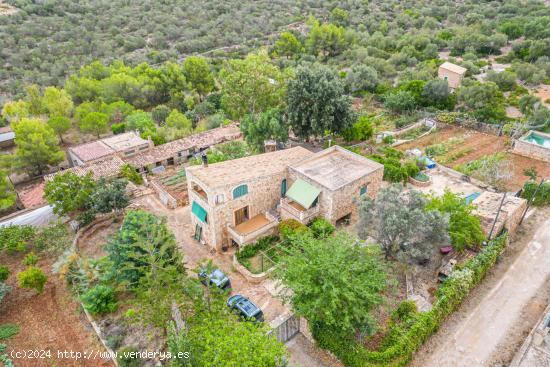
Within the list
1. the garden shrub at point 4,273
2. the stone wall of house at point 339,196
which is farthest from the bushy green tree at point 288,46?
the garden shrub at point 4,273

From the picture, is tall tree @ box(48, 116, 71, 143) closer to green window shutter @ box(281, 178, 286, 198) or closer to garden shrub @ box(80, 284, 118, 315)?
garden shrub @ box(80, 284, 118, 315)

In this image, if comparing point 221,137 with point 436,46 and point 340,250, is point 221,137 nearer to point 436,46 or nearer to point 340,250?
point 340,250

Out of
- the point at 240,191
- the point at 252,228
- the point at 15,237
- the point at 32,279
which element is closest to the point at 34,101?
the point at 15,237

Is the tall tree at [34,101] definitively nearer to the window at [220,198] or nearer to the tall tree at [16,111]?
the tall tree at [16,111]

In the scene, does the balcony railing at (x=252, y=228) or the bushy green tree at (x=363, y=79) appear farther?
the bushy green tree at (x=363, y=79)

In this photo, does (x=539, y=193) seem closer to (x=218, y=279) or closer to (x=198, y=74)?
(x=218, y=279)

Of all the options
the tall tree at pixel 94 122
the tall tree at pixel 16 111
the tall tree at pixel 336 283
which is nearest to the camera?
the tall tree at pixel 336 283

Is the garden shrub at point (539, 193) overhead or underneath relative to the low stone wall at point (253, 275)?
overhead
